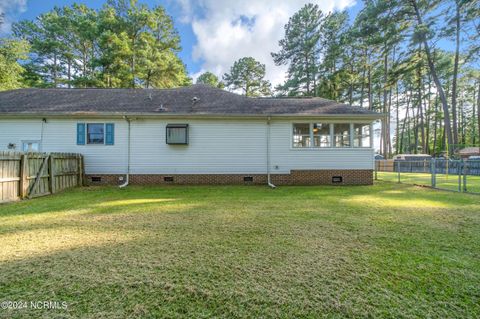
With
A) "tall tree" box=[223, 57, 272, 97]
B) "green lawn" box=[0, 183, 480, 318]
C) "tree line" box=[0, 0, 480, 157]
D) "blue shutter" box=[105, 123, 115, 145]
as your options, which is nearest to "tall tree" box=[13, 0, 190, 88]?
"tree line" box=[0, 0, 480, 157]

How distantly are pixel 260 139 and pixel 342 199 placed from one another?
4.33 m

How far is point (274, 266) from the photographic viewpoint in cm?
232

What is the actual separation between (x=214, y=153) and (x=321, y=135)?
4.92 m

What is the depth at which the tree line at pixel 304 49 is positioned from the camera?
1491cm

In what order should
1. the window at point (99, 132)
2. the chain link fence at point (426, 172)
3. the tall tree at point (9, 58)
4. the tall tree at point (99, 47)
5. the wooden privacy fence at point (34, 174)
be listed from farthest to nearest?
1. the tall tree at point (99, 47)
2. the tall tree at point (9, 58)
3. the chain link fence at point (426, 172)
4. the window at point (99, 132)
5. the wooden privacy fence at point (34, 174)

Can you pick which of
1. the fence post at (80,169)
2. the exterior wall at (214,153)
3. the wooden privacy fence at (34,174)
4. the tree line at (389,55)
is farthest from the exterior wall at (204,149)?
the tree line at (389,55)

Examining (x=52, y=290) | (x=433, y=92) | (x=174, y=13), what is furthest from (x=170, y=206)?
(x=433, y=92)

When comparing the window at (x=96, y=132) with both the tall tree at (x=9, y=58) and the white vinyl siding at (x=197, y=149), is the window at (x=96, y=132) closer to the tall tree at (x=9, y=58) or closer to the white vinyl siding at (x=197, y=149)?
the white vinyl siding at (x=197, y=149)

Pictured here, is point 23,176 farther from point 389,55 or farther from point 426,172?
point 389,55

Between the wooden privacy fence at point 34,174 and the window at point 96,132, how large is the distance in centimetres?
100

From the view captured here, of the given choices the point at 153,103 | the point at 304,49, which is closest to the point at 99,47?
the point at 153,103

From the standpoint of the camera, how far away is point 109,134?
914cm

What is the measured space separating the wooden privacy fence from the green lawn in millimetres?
2020

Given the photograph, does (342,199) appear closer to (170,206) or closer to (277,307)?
(170,206)
